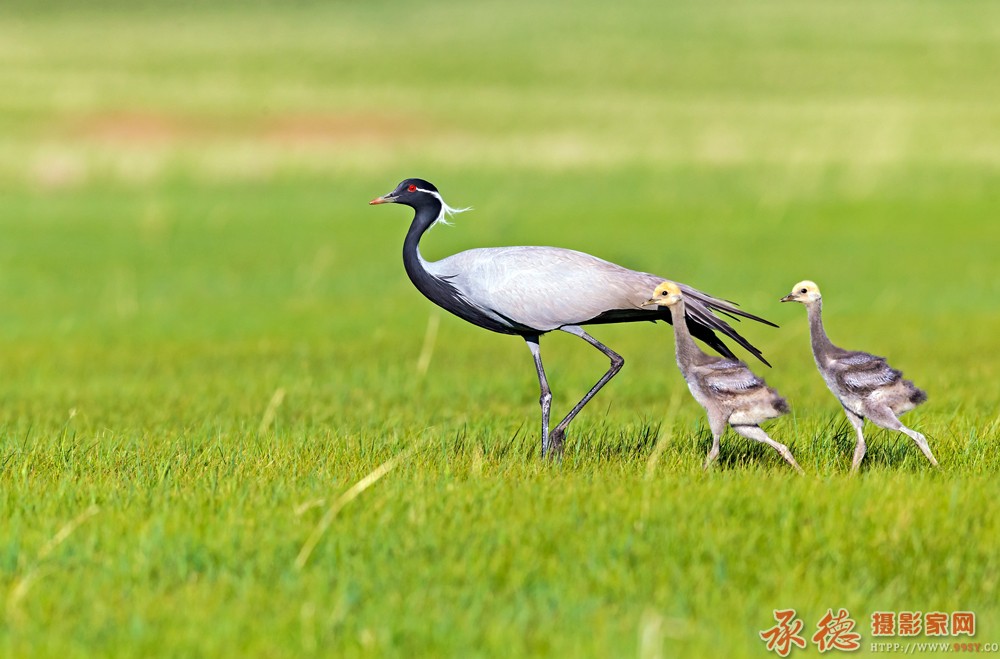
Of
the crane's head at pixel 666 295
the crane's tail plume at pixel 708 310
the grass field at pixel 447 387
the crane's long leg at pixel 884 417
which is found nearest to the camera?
the grass field at pixel 447 387

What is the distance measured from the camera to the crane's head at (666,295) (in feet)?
23.4

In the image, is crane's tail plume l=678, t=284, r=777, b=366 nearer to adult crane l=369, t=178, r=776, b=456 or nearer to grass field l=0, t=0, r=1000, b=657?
adult crane l=369, t=178, r=776, b=456

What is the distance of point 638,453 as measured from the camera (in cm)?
796

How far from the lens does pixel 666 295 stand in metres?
7.16

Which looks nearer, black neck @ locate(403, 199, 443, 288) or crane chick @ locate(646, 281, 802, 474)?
crane chick @ locate(646, 281, 802, 474)

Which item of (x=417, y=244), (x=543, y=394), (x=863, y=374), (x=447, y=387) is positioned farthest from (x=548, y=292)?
(x=447, y=387)

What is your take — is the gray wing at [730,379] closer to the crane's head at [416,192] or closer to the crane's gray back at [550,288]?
the crane's gray back at [550,288]

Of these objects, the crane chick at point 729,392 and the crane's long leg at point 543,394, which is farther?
the crane's long leg at point 543,394

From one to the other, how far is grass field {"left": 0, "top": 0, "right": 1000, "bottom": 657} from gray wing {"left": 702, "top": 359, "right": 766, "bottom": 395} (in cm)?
48

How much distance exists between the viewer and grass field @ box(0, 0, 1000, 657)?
5.48 metres

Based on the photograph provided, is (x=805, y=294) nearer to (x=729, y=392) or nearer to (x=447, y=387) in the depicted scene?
(x=729, y=392)

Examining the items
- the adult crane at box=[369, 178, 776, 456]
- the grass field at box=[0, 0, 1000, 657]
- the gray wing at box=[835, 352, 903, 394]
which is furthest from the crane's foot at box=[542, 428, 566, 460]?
the gray wing at box=[835, 352, 903, 394]

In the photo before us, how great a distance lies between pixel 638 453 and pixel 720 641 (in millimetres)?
2993

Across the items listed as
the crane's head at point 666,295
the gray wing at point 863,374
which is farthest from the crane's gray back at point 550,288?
the gray wing at point 863,374
